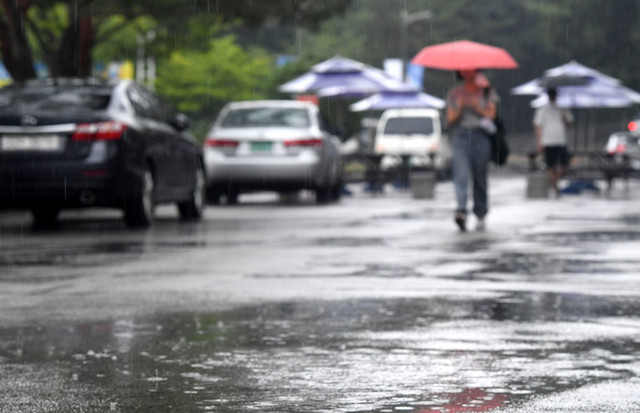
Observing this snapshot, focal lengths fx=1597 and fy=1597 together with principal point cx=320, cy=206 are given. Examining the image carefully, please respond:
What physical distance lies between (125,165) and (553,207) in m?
7.85

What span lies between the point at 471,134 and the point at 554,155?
1099cm

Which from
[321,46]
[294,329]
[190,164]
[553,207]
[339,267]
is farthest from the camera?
[321,46]

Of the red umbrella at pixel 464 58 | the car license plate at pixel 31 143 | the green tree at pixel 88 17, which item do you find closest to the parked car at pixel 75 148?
the car license plate at pixel 31 143

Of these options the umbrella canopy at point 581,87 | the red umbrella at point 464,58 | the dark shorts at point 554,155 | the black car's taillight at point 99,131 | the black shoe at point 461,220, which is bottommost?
the dark shorts at point 554,155

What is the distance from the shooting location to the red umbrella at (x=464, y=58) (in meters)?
17.4

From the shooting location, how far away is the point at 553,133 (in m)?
26.6

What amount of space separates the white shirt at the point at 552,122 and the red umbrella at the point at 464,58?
8265mm

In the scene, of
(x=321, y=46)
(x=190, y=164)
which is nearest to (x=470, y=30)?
(x=321, y=46)

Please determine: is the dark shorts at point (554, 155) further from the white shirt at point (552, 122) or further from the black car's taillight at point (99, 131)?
the black car's taillight at point (99, 131)

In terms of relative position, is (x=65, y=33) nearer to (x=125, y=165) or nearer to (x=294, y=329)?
(x=125, y=165)

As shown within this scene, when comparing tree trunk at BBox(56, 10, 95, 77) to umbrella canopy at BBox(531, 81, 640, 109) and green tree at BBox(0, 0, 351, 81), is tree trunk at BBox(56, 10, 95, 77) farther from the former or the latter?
umbrella canopy at BBox(531, 81, 640, 109)

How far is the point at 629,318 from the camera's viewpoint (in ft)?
26.8

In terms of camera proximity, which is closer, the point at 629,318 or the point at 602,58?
the point at 629,318

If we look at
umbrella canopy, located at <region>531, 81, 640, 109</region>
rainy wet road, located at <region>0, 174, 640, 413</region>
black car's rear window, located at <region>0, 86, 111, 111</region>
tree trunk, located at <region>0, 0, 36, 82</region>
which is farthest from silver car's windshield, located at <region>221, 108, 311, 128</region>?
umbrella canopy, located at <region>531, 81, 640, 109</region>
